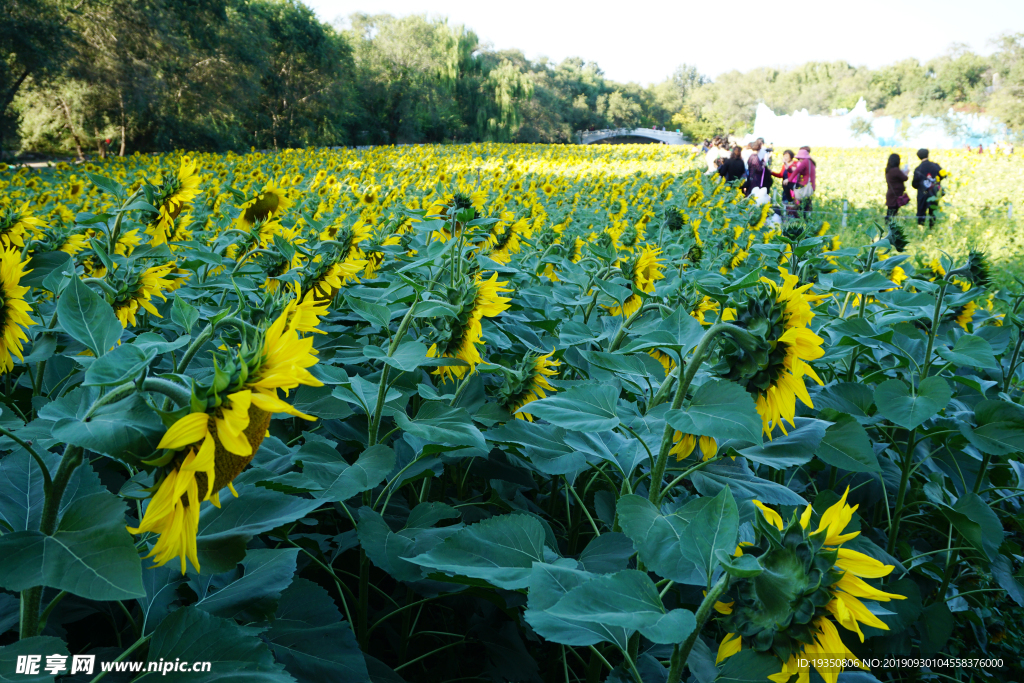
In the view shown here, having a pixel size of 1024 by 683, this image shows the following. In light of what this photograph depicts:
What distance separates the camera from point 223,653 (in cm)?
80

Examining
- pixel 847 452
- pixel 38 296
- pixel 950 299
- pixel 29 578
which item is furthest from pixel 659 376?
pixel 38 296

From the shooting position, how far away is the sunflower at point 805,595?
744 mm

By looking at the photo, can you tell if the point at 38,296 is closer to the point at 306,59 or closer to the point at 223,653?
the point at 223,653

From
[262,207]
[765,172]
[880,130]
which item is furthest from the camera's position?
[880,130]

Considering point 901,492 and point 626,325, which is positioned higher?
point 626,325

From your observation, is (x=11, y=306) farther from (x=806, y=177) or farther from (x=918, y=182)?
(x=918, y=182)

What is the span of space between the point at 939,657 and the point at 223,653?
1956 mm

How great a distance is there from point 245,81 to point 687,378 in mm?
26970

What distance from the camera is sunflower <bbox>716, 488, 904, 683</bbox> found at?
744mm

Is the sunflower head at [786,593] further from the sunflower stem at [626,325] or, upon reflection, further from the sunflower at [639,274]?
the sunflower at [639,274]

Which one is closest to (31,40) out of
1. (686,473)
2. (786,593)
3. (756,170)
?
(756,170)

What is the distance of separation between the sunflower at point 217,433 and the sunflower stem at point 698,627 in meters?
0.53

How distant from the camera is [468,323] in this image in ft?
4.77

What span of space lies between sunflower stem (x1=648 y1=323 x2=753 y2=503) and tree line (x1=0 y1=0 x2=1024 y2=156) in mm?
18656
